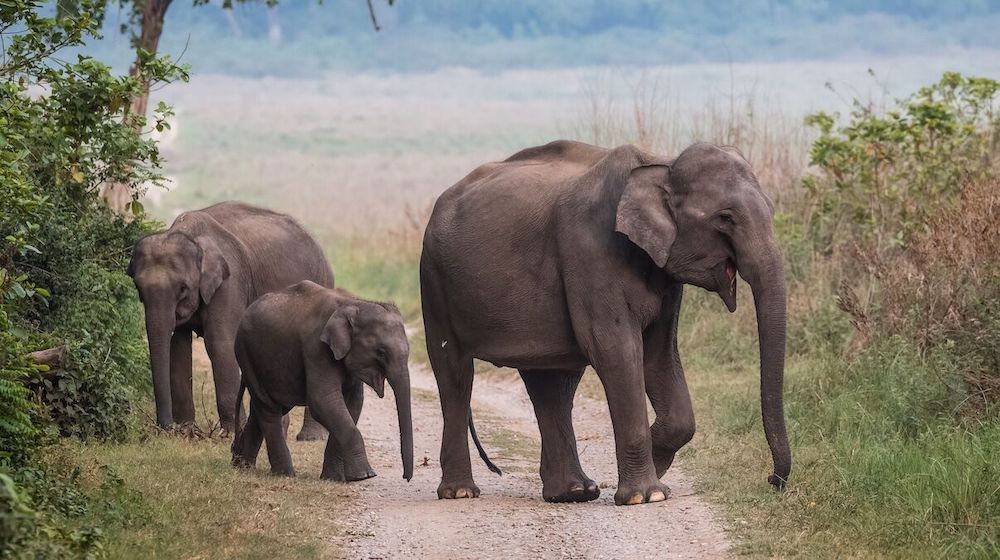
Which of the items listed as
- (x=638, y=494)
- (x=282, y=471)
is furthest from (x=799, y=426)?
(x=282, y=471)

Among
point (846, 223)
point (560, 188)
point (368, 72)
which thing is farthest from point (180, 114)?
point (560, 188)

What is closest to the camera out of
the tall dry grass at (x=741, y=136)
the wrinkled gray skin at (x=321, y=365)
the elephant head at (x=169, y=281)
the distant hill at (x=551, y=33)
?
the wrinkled gray skin at (x=321, y=365)

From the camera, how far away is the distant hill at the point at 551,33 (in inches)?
4390

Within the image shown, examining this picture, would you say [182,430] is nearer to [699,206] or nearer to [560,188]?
[560,188]

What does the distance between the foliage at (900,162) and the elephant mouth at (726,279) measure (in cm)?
660

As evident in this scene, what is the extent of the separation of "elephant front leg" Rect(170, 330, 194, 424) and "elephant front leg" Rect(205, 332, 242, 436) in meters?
0.34

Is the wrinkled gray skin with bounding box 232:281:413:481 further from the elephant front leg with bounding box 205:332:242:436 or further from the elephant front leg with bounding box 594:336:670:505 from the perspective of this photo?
the elephant front leg with bounding box 205:332:242:436

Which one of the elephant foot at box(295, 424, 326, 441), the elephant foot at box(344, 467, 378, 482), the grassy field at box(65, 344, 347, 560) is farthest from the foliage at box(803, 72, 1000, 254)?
the grassy field at box(65, 344, 347, 560)

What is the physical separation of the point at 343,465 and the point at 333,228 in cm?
4803

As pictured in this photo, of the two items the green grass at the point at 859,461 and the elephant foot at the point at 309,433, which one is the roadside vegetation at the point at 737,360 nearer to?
the green grass at the point at 859,461

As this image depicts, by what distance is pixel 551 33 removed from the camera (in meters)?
127

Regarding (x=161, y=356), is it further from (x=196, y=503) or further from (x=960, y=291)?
(x=960, y=291)

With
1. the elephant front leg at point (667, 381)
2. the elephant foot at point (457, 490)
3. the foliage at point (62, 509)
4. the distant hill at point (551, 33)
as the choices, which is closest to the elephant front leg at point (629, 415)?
the elephant front leg at point (667, 381)

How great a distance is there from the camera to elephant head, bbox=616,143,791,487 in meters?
8.96
